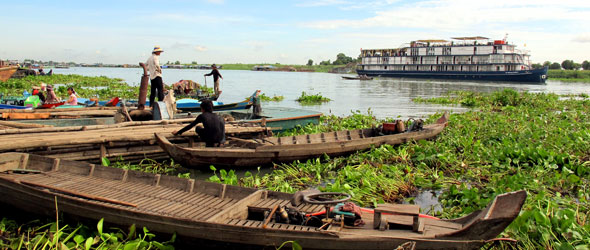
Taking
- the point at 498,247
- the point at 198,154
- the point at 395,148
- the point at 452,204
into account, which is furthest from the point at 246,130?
the point at 498,247

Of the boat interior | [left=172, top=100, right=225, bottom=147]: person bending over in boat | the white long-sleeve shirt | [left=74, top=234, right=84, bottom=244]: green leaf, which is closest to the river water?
the white long-sleeve shirt

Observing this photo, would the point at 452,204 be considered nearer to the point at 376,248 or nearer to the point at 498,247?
the point at 498,247

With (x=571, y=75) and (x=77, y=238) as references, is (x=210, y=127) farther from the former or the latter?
(x=571, y=75)

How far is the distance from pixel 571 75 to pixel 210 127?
80165 mm

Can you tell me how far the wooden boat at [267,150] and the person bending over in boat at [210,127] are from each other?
0.27 metres

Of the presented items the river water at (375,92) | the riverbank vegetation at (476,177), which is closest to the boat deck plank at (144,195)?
the riverbank vegetation at (476,177)

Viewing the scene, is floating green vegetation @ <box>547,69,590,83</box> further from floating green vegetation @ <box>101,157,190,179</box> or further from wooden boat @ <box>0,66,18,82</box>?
wooden boat @ <box>0,66,18,82</box>

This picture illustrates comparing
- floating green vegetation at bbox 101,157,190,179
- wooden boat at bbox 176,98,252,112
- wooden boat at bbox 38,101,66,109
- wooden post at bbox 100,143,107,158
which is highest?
wooden boat at bbox 38,101,66,109

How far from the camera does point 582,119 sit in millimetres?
14641

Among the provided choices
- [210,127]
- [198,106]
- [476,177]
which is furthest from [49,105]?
[476,177]

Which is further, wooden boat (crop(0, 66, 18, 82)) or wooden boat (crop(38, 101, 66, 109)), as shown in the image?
wooden boat (crop(0, 66, 18, 82))

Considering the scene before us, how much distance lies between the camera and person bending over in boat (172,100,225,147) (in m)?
7.98

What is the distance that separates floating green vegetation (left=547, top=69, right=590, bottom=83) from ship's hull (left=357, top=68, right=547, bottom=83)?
706 inches

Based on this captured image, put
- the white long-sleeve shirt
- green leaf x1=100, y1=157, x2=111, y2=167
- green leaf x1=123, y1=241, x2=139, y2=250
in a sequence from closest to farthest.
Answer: green leaf x1=123, y1=241, x2=139, y2=250
green leaf x1=100, y1=157, x2=111, y2=167
the white long-sleeve shirt
